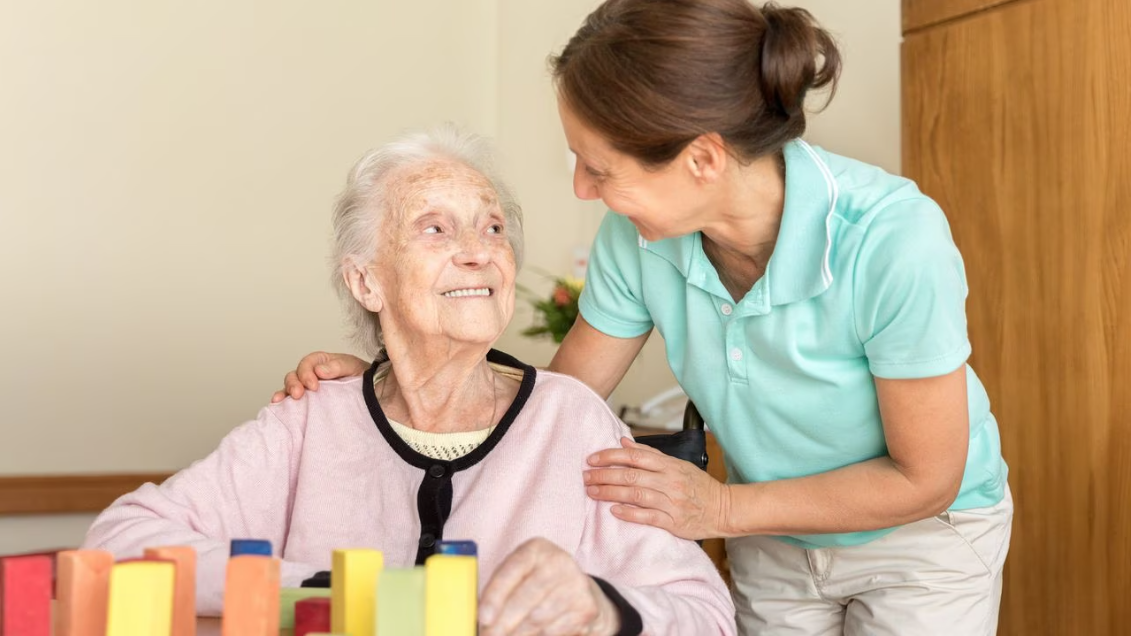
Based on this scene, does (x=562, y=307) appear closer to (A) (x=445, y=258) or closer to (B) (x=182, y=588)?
(A) (x=445, y=258)

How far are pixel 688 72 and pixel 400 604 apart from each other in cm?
83

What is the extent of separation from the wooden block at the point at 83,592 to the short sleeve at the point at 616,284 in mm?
1020

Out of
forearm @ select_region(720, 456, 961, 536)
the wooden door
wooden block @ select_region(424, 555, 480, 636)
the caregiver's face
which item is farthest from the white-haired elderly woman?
the wooden door

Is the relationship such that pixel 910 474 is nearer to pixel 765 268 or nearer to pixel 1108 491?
pixel 765 268

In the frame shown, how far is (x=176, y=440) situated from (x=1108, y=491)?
2.70 meters

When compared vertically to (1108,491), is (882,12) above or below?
above

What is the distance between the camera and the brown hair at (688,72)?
1436 mm

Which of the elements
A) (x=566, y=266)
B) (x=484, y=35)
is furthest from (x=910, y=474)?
(x=484, y=35)

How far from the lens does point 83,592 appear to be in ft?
3.15

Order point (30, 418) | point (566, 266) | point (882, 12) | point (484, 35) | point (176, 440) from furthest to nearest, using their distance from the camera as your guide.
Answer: point (484, 35) → point (566, 266) → point (176, 440) → point (30, 418) → point (882, 12)

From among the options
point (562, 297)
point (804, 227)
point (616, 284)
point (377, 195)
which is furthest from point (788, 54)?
point (562, 297)

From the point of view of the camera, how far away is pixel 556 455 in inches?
62.1

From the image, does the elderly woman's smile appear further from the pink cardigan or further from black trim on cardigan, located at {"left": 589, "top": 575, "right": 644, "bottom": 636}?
black trim on cardigan, located at {"left": 589, "top": 575, "right": 644, "bottom": 636}

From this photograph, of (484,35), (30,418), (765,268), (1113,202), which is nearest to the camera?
(765,268)
